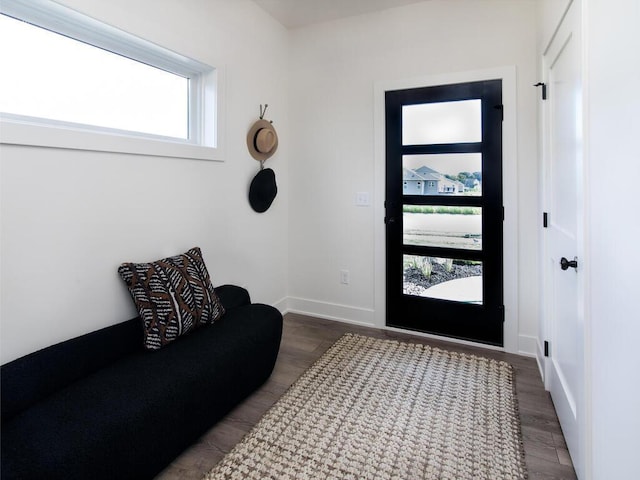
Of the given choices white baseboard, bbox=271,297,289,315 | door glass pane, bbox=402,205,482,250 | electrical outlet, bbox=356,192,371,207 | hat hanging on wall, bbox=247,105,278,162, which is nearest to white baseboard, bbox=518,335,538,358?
door glass pane, bbox=402,205,482,250

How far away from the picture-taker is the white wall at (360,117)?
101 inches

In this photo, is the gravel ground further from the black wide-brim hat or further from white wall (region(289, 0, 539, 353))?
the black wide-brim hat

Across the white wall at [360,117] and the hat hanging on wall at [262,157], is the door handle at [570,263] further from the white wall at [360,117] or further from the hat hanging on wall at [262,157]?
the hat hanging on wall at [262,157]

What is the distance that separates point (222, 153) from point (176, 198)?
540mm

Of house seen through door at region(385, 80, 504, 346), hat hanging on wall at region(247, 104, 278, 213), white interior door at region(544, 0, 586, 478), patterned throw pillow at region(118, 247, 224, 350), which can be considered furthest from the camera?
hat hanging on wall at region(247, 104, 278, 213)

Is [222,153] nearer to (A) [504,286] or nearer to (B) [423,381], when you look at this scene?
(B) [423,381]

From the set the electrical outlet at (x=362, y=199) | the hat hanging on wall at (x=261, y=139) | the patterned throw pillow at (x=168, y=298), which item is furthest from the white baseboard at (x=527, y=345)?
the hat hanging on wall at (x=261, y=139)

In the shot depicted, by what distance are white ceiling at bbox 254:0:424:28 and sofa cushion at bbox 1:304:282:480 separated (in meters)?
2.51

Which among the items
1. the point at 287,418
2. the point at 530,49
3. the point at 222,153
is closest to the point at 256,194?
the point at 222,153

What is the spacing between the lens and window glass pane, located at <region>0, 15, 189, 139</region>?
157 centimetres

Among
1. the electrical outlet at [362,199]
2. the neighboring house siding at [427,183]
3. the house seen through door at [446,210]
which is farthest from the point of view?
the electrical outlet at [362,199]

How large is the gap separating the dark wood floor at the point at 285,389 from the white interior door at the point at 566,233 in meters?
0.07

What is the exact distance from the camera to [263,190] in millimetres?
2980

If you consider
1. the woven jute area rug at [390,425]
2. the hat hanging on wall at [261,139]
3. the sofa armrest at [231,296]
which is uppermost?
the hat hanging on wall at [261,139]
